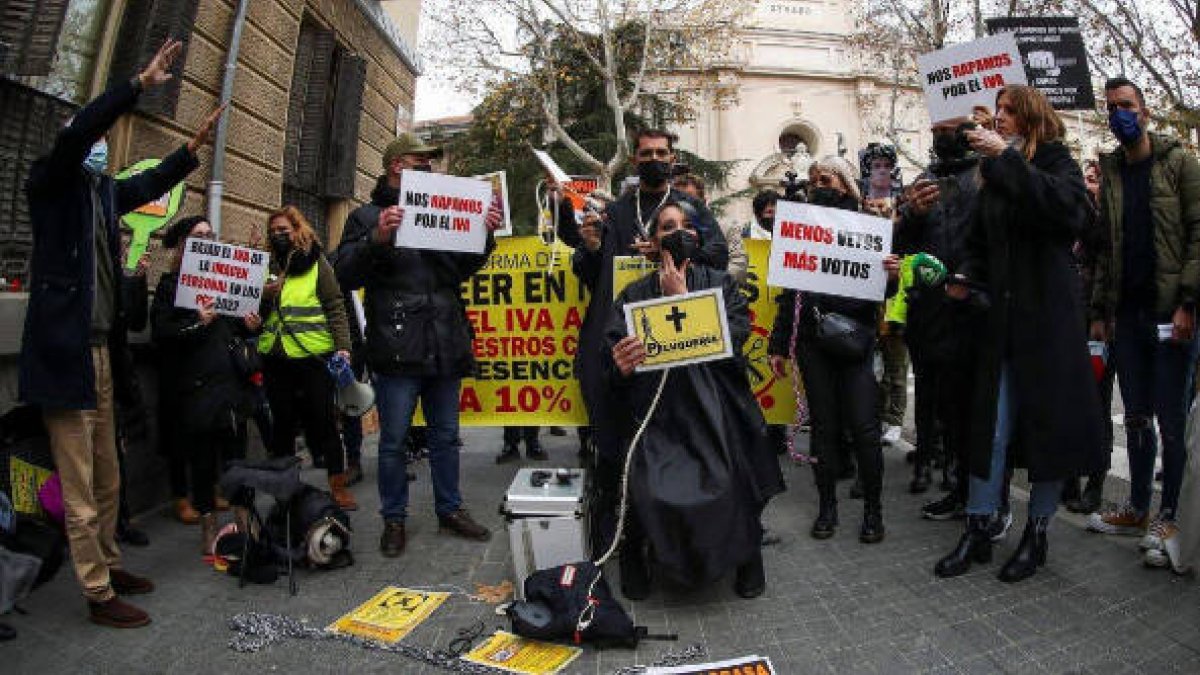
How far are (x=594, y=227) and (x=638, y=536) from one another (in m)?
1.71

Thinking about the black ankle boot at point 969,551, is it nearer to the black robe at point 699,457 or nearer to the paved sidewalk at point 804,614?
the paved sidewalk at point 804,614

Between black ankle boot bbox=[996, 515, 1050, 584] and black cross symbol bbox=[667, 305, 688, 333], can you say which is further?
black ankle boot bbox=[996, 515, 1050, 584]

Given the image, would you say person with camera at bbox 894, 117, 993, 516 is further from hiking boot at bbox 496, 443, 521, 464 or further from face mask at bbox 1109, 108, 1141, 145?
hiking boot at bbox 496, 443, 521, 464

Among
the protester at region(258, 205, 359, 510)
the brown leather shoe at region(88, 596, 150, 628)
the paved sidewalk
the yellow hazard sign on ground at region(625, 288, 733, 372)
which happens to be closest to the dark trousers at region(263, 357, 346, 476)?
the protester at region(258, 205, 359, 510)

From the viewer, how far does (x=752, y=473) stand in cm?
359

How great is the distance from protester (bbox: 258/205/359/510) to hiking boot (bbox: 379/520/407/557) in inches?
36.7

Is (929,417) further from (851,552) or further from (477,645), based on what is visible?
(477,645)

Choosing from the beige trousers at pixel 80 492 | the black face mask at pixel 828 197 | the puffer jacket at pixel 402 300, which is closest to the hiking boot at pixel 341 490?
the puffer jacket at pixel 402 300

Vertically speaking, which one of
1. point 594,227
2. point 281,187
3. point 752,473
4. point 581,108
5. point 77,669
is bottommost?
point 77,669

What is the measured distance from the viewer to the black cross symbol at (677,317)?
336 cm

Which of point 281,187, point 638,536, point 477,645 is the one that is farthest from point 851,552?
point 281,187

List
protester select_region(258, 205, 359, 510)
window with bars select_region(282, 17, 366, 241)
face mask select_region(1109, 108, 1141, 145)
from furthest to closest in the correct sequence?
1. window with bars select_region(282, 17, 366, 241)
2. protester select_region(258, 205, 359, 510)
3. face mask select_region(1109, 108, 1141, 145)

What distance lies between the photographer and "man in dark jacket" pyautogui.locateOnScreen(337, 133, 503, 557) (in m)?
4.20

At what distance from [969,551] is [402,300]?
3125 mm
